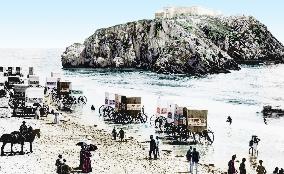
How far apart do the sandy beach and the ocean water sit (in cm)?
331

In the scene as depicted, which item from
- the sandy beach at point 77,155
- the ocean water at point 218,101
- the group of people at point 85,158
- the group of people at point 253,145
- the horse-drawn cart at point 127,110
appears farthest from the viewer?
the horse-drawn cart at point 127,110

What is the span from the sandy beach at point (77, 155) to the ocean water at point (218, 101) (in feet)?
10.9

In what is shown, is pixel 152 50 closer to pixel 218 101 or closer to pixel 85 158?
pixel 218 101

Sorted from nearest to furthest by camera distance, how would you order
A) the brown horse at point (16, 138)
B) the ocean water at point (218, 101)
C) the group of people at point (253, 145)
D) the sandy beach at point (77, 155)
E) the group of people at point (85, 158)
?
the group of people at point (85, 158), the sandy beach at point (77, 155), the brown horse at point (16, 138), the group of people at point (253, 145), the ocean water at point (218, 101)

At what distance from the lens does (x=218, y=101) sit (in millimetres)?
84250

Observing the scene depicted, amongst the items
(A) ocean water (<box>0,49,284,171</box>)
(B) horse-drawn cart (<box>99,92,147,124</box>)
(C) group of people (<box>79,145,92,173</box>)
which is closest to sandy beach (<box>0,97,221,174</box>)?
(C) group of people (<box>79,145,92,173</box>)

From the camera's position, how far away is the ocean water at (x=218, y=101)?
112ft

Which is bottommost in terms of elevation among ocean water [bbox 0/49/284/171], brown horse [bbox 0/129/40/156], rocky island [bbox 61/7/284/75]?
ocean water [bbox 0/49/284/171]

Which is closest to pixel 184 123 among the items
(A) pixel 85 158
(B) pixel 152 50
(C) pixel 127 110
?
(C) pixel 127 110

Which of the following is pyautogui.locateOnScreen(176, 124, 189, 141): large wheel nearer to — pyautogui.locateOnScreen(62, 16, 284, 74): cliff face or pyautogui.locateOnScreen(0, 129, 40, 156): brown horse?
pyautogui.locateOnScreen(0, 129, 40, 156): brown horse

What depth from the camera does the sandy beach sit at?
2353cm

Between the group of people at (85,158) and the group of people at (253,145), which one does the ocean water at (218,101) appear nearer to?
the group of people at (253,145)

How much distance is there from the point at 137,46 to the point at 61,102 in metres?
111

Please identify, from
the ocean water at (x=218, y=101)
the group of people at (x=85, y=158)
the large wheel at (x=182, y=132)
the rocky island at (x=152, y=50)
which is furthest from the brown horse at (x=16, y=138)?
the rocky island at (x=152, y=50)
